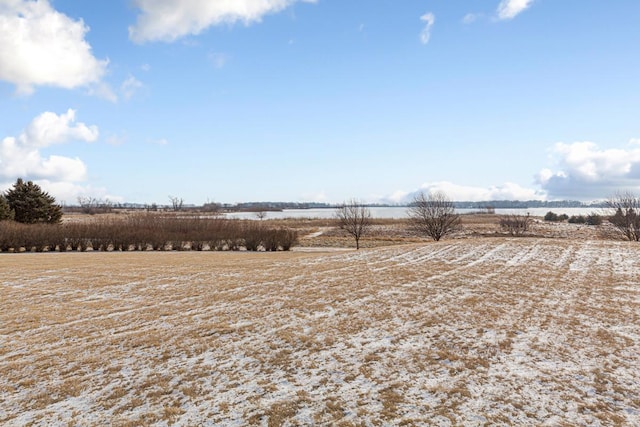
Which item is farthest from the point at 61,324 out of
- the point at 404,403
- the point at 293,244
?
the point at 293,244

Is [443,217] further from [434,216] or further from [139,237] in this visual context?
[139,237]

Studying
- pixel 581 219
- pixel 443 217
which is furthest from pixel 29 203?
pixel 581 219

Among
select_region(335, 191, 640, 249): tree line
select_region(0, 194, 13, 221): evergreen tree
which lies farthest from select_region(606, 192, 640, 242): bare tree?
select_region(0, 194, 13, 221): evergreen tree

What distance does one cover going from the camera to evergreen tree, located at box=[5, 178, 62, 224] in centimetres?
4038

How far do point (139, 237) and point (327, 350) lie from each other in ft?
107

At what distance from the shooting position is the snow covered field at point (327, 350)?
4969 millimetres

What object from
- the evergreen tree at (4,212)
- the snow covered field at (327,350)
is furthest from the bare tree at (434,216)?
the evergreen tree at (4,212)

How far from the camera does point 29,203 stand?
1599 inches

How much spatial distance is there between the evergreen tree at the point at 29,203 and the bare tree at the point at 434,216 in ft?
136

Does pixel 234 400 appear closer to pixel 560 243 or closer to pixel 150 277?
pixel 150 277

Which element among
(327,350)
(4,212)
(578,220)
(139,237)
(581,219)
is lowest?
(578,220)

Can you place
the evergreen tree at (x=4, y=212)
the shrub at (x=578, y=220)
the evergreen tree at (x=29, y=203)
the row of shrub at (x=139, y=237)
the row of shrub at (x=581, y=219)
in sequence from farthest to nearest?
the shrub at (x=578, y=220) < the row of shrub at (x=581, y=219) < the evergreen tree at (x=29, y=203) < the evergreen tree at (x=4, y=212) < the row of shrub at (x=139, y=237)

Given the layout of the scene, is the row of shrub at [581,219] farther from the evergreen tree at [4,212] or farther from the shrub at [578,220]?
the evergreen tree at [4,212]

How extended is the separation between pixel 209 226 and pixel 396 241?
21522 mm
